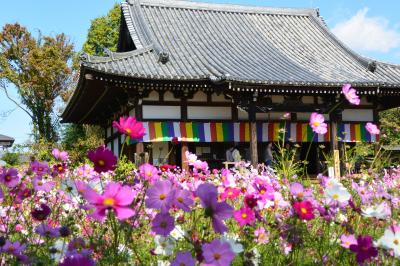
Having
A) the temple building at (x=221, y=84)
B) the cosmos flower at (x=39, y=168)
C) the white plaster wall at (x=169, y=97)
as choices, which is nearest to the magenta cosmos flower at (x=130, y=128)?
the cosmos flower at (x=39, y=168)

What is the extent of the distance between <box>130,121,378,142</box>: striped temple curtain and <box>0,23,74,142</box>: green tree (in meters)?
15.6

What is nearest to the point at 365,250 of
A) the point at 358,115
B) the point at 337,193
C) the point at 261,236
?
the point at 337,193

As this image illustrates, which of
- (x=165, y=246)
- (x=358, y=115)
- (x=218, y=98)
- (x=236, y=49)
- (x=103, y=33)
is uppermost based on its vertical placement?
(x=103, y=33)

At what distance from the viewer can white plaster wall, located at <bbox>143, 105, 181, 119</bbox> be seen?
11.3 m

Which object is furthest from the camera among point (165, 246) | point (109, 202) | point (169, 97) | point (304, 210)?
point (169, 97)

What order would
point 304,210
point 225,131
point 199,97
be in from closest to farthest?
point 304,210, point 199,97, point 225,131

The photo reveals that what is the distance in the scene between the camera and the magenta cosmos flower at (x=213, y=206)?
1067mm

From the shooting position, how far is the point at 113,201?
96 centimetres

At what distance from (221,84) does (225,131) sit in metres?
1.84

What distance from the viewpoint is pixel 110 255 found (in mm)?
1429

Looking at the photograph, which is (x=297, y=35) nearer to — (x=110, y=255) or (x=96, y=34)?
(x=110, y=255)

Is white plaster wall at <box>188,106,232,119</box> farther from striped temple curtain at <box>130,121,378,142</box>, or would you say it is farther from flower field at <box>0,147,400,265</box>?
flower field at <box>0,147,400,265</box>

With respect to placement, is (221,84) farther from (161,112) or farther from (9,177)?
(9,177)

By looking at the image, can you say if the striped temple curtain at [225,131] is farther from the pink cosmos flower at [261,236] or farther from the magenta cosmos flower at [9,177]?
the pink cosmos flower at [261,236]
